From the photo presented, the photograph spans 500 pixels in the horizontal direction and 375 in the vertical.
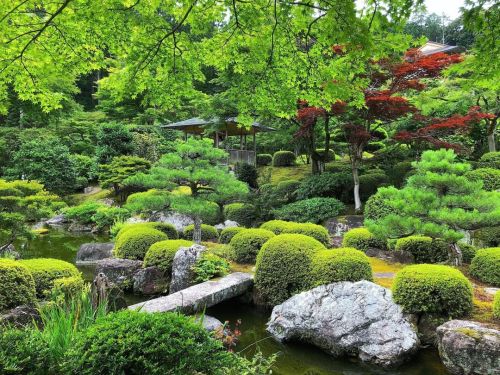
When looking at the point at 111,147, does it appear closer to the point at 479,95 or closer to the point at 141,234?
the point at 141,234

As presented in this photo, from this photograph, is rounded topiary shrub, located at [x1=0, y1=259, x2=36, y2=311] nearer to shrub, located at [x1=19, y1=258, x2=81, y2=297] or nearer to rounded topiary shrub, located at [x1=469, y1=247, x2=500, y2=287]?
shrub, located at [x1=19, y1=258, x2=81, y2=297]

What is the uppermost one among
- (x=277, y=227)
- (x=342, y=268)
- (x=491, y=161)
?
(x=491, y=161)

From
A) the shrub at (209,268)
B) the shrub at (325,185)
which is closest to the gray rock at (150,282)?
the shrub at (209,268)

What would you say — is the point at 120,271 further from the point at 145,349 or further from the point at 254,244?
the point at 145,349

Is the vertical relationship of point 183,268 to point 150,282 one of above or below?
above

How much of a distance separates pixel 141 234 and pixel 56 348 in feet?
18.2

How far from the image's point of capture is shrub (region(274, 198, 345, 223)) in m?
10.7

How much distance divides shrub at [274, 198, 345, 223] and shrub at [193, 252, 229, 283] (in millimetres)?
4416

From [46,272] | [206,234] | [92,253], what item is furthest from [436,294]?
[92,253]

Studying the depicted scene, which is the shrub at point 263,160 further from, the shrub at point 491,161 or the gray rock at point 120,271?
the gray rock at point 120,271

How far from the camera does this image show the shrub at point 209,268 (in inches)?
258

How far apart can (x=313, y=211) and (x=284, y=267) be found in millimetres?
5215

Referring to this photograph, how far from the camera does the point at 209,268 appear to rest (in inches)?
262

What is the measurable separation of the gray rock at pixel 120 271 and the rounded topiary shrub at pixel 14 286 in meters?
2.16
